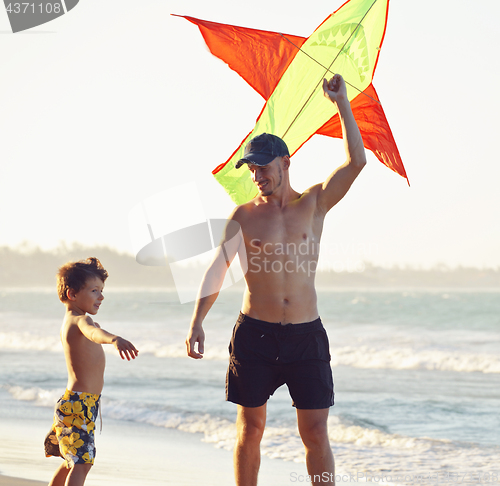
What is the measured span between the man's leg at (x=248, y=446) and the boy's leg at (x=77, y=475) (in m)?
0.73

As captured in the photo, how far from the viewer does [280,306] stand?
3041mm

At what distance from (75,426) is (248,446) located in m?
0.85

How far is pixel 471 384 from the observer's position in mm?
10789

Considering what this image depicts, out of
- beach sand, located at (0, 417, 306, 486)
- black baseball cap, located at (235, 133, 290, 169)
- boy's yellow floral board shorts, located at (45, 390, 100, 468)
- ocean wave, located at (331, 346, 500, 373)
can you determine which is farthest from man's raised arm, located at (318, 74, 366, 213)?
ocean wave, located at (331, 346, 500, 373)

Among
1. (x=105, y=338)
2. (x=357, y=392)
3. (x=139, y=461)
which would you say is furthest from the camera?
(x=357, y=392)

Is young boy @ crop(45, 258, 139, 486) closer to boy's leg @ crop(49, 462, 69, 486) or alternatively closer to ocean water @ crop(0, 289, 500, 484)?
boy's leg @ crop(49, 462, 69, 486)

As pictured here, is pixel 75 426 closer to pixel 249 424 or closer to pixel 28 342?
pixel 249 424

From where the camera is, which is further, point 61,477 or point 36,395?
point 36,395

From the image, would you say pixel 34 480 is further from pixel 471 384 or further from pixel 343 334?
pixel 343 334

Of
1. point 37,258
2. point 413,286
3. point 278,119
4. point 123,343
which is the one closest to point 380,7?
point 278,119

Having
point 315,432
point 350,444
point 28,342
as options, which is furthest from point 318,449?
point 28,342

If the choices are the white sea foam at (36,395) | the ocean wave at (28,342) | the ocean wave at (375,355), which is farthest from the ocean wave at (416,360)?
the ocean wave at (28,342)

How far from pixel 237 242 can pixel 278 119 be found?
111cm

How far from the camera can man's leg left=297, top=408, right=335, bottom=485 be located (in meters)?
2.90
